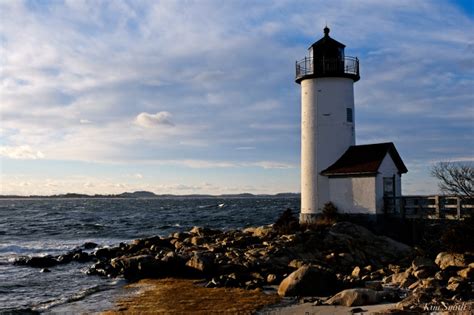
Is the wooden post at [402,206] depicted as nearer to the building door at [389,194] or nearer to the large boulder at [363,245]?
the building door at [389,194]

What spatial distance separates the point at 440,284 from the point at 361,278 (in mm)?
2619

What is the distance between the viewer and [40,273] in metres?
20.2

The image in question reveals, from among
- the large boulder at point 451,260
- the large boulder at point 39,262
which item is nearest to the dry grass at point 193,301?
the large boulder at point 451,260

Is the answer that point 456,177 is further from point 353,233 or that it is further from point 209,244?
point 209,244

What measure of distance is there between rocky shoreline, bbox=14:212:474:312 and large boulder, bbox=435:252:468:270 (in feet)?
0.09

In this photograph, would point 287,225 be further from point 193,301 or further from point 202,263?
point 193,301

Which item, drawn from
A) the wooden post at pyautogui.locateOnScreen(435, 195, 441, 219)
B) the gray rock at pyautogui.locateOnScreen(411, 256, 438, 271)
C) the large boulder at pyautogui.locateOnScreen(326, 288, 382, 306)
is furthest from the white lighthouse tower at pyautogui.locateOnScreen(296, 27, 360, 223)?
the large boulder at pyautogui.locateOnScreen(326, 288, 382, 306)

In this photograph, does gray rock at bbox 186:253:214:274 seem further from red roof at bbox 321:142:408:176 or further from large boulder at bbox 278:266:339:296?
red roof at bbox 321:142:408:176

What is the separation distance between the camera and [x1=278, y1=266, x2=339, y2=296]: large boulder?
1309cm

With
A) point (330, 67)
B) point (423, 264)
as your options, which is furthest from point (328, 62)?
point (423, 264)

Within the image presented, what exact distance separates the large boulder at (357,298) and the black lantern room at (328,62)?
1309 centimetres

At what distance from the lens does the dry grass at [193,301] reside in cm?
1225

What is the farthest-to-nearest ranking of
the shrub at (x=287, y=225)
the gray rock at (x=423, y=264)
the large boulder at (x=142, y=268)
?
the shrub at (x=287, y=225) < the large boulder at (x=142, y=268) < the gray rock at (x=423, y=264)

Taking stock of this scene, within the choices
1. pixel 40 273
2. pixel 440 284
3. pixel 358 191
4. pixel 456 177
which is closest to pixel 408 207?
pixel 358 191
